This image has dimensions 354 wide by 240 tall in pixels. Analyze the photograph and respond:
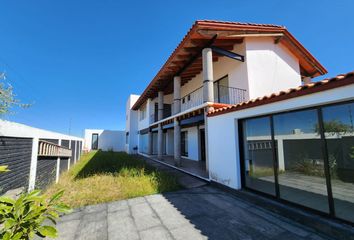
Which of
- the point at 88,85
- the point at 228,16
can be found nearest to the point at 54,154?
the point at 228,16

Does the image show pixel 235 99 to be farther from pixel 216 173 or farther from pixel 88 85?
pixel 88 85

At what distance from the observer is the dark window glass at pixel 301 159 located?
3.59 metres

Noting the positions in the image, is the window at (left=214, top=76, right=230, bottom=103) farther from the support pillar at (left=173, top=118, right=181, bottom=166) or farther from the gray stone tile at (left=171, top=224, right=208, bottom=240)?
the gray stone tile at (left=171, top=224, right=208, bottom=240)

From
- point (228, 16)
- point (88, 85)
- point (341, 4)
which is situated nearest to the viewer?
point (341, 4)

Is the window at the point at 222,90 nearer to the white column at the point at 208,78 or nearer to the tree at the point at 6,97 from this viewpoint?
the white column at the point at 208,78

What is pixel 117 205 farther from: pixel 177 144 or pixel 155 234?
pixel 177 144

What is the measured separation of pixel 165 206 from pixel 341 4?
1057 centimetres

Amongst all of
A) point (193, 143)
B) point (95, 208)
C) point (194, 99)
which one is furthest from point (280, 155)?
point (193, 143)

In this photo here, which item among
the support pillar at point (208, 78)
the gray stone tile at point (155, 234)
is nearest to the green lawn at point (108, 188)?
the gray stone tile at point (155, 234)

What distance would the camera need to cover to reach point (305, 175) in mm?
3906

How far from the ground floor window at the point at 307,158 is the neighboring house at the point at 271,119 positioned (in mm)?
15

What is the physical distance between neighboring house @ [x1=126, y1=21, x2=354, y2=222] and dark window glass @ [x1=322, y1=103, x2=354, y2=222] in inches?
0.6

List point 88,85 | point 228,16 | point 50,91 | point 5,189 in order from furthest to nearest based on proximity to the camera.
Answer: point 88,85
point 50,91
point 228,16
point 5,189

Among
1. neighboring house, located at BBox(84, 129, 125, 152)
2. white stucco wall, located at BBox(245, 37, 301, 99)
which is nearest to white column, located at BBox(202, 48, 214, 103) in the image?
white stucco wall, located at BBox(245, 37, 301, 99)
